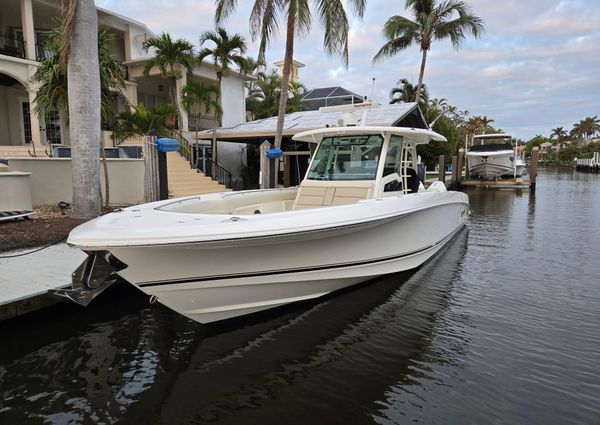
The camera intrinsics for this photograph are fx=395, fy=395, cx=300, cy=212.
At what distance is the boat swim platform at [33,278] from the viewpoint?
426 centimetres

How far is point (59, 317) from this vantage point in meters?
4.73

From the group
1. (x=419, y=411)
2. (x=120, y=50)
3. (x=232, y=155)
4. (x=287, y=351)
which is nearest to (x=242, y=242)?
(x=287, y=351)

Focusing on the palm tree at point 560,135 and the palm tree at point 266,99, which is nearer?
the palm tree at point 266,99

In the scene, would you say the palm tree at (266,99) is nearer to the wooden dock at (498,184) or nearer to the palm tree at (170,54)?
the palm tree at (170,54)

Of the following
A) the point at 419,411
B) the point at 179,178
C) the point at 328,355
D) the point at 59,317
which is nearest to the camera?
the point at 419,411

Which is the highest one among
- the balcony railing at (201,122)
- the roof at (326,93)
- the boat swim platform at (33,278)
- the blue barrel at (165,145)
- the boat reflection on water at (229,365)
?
the roof at (326,93)

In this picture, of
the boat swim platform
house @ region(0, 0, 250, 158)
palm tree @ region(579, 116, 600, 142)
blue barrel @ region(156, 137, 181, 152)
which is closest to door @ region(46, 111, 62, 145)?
house @ region(0, 0, 250, 158)

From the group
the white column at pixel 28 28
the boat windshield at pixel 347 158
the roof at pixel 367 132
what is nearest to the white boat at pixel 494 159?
the roof at pixel 367 132

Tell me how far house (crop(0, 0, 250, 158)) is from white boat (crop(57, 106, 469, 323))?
9.58 meters

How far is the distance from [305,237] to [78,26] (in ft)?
22.6

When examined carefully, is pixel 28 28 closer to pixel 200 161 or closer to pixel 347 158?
pixel 200 161

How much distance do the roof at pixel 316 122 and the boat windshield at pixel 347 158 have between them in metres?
6.64

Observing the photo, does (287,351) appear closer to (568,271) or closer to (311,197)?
(311,197)

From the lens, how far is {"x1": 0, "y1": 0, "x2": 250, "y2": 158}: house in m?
14.9
